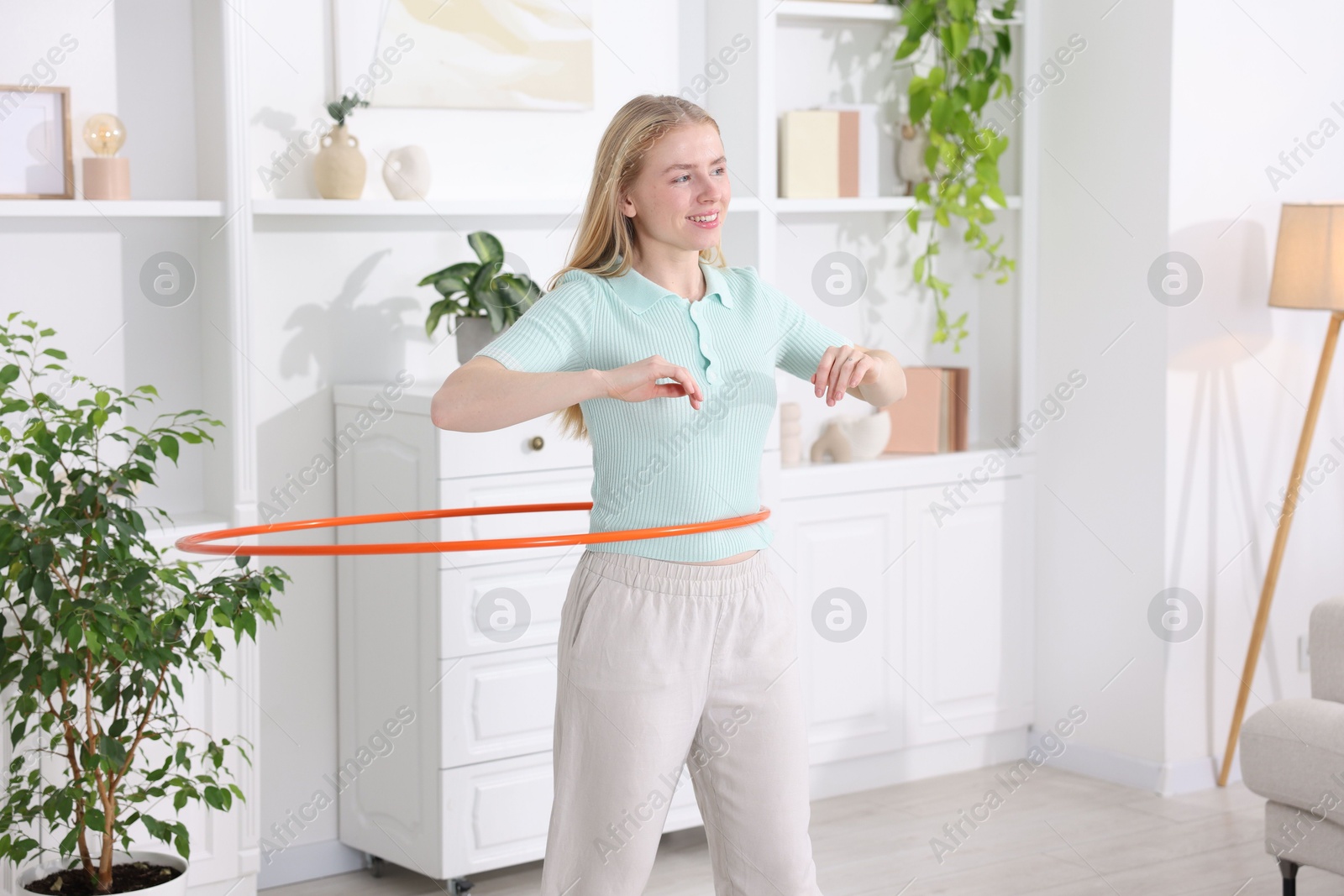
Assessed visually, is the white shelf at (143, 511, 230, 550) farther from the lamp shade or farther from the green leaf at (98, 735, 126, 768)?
the lamp shade

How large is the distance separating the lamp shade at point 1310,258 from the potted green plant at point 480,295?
1908mm

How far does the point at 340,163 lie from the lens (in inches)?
Answer: 131

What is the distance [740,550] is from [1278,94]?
2755 millimetres

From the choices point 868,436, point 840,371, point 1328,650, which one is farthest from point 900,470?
point 840,371

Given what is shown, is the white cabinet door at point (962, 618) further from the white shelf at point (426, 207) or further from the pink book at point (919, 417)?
the white shelf at point (426, 207)

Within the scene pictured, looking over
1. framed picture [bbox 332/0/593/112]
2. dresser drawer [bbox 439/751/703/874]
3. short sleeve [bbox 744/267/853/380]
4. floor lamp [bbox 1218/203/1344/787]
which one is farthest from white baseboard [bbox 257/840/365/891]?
floor lamp [bbox 1218/203/1344/787]

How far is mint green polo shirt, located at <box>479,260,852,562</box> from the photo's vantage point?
196 cm

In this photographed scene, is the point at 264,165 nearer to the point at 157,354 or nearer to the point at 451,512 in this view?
the point at 157,354

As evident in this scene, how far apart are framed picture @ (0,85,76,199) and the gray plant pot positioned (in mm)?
847

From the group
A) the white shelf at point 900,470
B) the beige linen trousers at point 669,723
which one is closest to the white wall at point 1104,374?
the white shelf at point 900,470

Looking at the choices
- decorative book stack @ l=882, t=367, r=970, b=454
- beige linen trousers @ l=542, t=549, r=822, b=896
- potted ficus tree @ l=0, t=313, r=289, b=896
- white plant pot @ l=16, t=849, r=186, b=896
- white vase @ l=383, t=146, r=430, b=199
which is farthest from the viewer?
decorative book stack @ l=882, t=367, r=970, b=454

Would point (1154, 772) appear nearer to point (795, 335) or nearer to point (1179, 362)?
point (1179, 362)

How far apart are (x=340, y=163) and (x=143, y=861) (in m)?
1.52

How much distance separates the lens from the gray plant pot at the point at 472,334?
3305 millimetres
